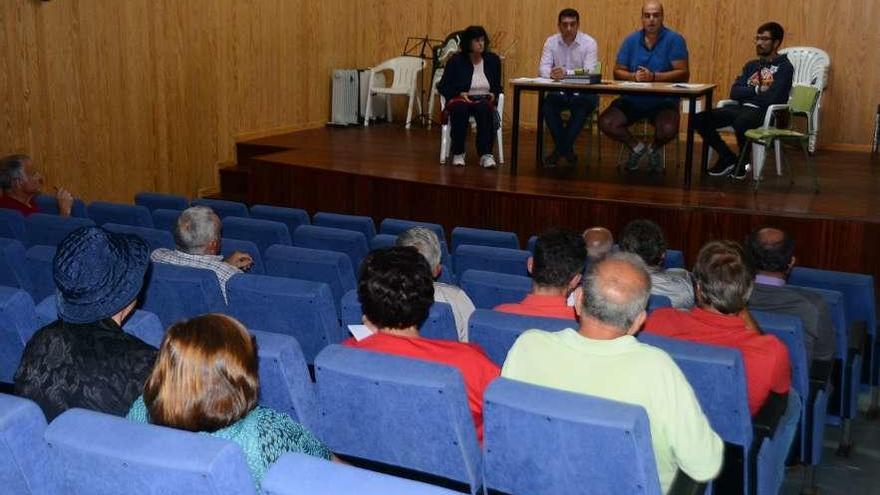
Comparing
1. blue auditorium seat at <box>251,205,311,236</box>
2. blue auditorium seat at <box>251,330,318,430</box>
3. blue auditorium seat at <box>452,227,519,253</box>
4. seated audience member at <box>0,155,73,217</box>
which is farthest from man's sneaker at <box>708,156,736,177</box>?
blue auditorium seat at <box>251,330,318,430</box>

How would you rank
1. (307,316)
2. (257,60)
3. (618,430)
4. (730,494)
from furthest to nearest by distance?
(257,60)
(307,316)
(730,494)
(618,430)

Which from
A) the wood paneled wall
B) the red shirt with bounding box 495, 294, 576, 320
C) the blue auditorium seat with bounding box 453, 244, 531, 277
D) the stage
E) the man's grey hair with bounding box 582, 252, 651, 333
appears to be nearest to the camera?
the man's grey hair with bounding box 582, 252, 651, 333

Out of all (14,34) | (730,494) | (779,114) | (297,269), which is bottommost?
(730,494)

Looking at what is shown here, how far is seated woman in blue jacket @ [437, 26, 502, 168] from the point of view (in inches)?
302

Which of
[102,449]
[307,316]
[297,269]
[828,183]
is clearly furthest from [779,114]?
[102,449]

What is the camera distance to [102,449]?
1637 mm

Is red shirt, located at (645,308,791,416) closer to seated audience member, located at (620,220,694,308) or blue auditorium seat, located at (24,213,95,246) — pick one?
seated audience member, located at (620,220,694,308)

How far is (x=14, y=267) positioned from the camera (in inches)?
148

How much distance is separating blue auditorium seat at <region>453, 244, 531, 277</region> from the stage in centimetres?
205

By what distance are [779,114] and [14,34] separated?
18.3ft

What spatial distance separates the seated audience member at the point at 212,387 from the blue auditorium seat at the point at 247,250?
2460 millimetres

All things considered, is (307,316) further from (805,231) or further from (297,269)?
(805,231)

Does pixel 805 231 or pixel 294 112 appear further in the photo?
pixel 294 112

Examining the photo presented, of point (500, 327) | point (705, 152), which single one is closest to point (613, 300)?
point (500, 327)
